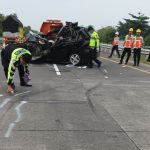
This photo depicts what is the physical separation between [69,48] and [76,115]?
12.8 m

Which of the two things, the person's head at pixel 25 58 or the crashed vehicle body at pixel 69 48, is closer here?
the person's head at pixel 25 58

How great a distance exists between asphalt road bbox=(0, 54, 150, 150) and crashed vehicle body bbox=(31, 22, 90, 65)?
6.37 metres

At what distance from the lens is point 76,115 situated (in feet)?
31.1

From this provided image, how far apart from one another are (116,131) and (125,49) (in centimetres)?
1701

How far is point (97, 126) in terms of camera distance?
8.46 meters

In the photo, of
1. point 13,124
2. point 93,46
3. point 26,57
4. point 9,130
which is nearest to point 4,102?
point 26,57

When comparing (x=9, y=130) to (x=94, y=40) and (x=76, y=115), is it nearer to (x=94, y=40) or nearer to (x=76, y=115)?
(x=76, y=115)

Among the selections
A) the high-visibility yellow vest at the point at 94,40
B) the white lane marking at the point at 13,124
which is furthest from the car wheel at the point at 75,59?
the white lane marking at the point at 13,124

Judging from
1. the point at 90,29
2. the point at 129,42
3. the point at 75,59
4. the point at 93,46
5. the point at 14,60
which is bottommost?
the point at 75,59

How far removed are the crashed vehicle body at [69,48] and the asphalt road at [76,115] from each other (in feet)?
20.9

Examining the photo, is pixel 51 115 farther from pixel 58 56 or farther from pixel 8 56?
pixel 58 56

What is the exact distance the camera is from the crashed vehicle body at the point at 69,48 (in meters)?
22.0

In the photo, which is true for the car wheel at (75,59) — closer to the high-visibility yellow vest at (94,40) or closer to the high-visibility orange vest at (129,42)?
the high-visibility yellow vest at (94,40)

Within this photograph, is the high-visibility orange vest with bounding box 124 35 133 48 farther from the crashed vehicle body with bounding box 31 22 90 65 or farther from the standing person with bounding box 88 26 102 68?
the standing person with bounding box 88 26 102 68
